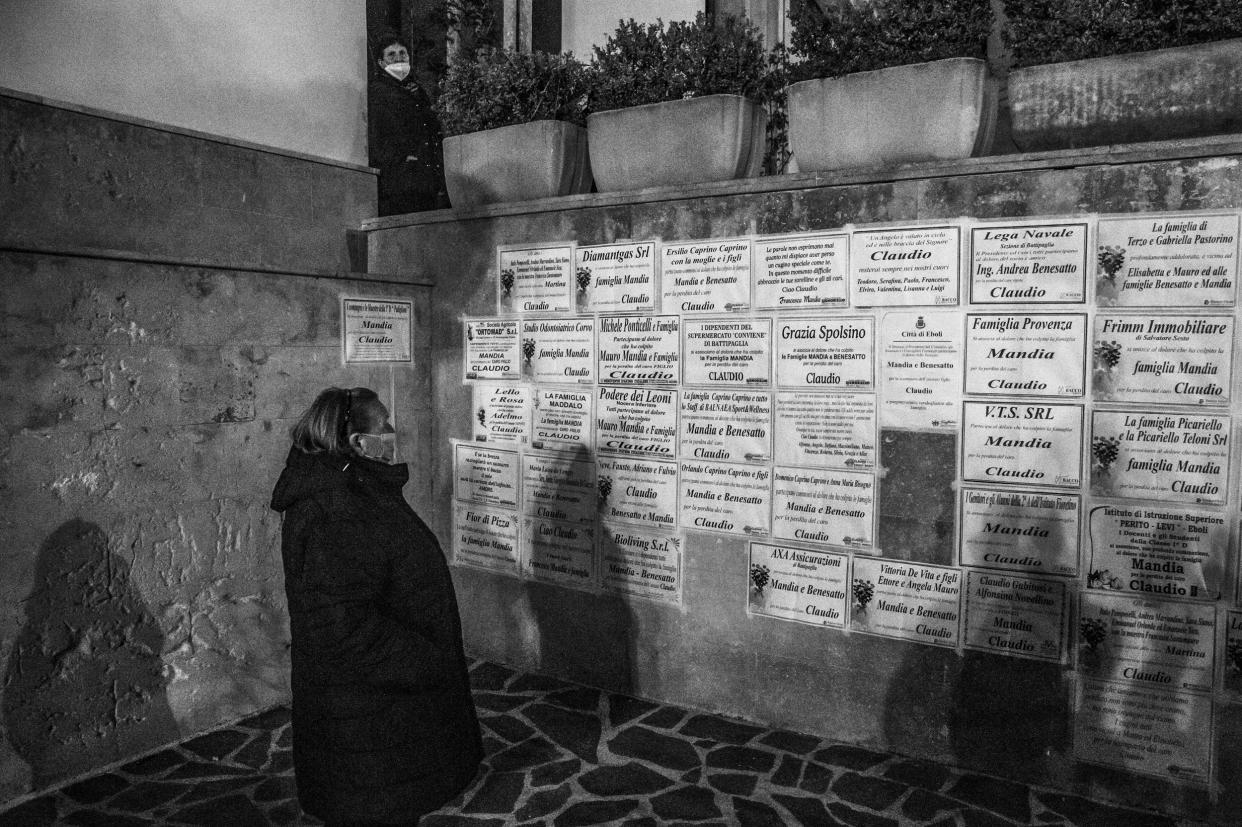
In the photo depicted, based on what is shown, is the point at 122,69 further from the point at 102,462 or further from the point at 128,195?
the point at 102,462

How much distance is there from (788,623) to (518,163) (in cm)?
346

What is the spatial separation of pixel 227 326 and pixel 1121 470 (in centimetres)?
482

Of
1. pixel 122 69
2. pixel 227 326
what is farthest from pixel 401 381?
pixel 122 69

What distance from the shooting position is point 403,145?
7680 mm

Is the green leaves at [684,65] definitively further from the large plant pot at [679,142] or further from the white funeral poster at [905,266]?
the white funeral poster at [905,266]

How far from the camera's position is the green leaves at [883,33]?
474cm

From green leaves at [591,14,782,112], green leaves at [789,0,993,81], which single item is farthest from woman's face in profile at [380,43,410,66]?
green leaves at [789,0,993,81]

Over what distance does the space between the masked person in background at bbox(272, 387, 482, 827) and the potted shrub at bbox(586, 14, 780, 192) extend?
2.74 m

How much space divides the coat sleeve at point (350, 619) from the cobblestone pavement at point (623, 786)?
1.24 m

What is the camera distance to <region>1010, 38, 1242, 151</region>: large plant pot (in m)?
4.20

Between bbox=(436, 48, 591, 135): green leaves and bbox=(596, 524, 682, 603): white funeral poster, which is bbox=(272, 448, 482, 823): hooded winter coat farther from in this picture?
bbox=(436, 48, 591, 135): green leaves

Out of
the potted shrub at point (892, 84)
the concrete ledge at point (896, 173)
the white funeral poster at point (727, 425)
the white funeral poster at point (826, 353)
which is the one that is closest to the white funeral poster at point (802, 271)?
the white funeral poster at point (826, 353)

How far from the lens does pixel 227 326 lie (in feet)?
17.4

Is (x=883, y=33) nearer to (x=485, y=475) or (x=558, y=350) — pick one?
(x=558, y=350)
